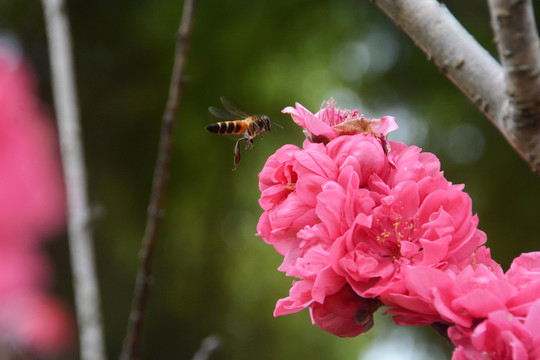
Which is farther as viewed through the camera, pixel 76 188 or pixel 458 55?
pixel 76 188

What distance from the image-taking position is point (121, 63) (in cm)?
241

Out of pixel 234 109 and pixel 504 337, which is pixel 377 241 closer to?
pixel 504 337

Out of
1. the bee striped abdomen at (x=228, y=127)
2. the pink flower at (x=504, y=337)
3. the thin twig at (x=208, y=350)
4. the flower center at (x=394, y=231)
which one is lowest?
the pink flower at (x=504, y=337)

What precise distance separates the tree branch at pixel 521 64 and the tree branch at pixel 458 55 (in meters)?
0.01

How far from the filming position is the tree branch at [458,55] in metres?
0.36

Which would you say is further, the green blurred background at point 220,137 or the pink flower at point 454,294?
the green blurred background at point 220,137

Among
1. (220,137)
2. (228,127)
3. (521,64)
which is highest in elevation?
(220,137)

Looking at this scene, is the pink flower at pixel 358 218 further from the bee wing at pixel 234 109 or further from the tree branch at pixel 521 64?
the bee wing at pixel 234 109

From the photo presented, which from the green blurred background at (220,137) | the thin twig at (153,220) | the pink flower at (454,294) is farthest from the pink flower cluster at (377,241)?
the green blurred background at (220,137)

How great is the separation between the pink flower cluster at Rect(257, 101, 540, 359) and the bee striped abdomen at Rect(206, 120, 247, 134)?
0.22 meters

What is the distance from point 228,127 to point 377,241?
296 mm

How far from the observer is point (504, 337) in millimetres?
281

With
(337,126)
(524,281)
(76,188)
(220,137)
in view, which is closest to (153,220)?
(76,188)

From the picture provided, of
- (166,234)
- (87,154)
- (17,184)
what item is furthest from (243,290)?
(17,184)
